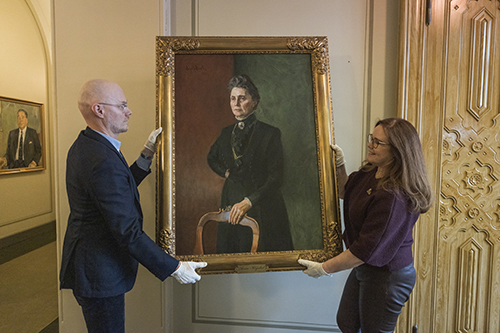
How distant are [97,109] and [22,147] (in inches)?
191

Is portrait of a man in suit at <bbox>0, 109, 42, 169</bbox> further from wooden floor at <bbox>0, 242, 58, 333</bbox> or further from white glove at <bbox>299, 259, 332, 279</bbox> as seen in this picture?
white glove at <bbox>299, 259, 332, 279</bbox>

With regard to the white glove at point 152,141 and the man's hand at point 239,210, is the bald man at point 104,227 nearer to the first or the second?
the white glove at point 152,141

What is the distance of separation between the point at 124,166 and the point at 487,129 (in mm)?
2652

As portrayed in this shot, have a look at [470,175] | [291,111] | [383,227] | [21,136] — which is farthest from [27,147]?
[470,175]

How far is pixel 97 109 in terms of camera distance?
149cm

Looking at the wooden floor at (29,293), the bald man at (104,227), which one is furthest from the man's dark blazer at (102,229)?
the wooden floor at (29,293)

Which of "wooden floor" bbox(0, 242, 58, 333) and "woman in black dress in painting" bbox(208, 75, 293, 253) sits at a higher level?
"woman in black dress in painting" bbox(208, 75, 293, 253)

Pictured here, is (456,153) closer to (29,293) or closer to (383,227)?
(383,227)

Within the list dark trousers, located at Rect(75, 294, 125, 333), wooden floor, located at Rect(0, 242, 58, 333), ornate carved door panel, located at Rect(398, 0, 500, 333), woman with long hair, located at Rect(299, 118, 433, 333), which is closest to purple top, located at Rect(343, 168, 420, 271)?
woman with long hair, located at Rect(299, 118, 433, 333)

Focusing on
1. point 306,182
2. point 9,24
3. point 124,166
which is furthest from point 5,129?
point 306,182

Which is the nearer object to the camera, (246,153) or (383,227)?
(383,227)

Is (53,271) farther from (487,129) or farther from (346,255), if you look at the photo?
(487,129)

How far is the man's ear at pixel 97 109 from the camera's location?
1.48 metres

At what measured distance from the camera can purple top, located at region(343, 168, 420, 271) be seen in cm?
140
